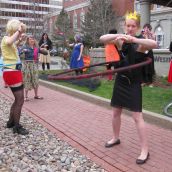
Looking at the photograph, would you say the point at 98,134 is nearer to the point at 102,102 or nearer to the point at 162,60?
the point at 102,102

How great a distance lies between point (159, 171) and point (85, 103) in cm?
449

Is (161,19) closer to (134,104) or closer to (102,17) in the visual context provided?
(102,17)

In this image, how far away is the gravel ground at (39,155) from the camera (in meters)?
4.47

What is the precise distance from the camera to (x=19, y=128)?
5.98m

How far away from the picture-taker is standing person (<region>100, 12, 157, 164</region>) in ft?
13.3

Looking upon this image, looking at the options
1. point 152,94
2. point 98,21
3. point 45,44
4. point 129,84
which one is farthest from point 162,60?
point 98,21

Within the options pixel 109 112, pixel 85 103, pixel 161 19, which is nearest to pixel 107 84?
pixel 85 103

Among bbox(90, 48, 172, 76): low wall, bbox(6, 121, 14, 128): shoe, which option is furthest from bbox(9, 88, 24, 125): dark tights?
bbox(90, 48, 172, 76): low wall

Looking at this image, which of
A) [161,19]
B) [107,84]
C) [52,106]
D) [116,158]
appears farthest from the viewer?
[161,19]

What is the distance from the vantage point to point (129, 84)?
4461 mm

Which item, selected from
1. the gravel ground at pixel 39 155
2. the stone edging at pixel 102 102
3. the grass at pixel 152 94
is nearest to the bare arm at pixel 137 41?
the gravel ground at pixel 39 155

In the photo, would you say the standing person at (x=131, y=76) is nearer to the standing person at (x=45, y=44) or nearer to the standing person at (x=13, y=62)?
the standing person at (x=13, y=62)

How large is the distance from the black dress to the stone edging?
1696 mm

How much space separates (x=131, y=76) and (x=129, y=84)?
0.13m
